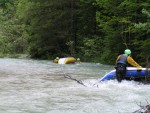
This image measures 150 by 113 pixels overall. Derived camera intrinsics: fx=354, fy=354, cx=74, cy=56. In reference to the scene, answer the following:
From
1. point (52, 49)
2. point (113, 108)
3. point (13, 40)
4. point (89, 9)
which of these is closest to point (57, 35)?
point (52, 49)

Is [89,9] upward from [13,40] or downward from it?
upward

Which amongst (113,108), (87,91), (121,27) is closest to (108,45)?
(121,27)

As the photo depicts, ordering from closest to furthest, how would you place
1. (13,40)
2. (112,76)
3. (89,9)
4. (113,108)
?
(113,108) < (112,76) < (89,9) < (13,40)

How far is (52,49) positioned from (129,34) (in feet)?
41.8

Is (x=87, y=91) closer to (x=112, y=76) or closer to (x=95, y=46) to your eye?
(x=112, y=76)

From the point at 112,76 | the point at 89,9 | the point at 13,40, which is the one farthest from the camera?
the point at 13,40

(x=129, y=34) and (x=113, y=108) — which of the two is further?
(x=129, y=34)

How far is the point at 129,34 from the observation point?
25.4 m

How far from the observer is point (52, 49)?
120 ft

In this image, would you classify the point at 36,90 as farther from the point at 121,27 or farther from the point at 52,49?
the point at 52,49

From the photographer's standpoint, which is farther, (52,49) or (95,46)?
(52,49)

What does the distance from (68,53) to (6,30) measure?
11391 millimetres

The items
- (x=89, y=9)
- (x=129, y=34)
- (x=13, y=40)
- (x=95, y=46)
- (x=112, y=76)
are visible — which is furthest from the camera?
(x=13, y=40)

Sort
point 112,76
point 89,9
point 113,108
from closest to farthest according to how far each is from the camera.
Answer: point 113,108 → point 112,76 → point 89,9
